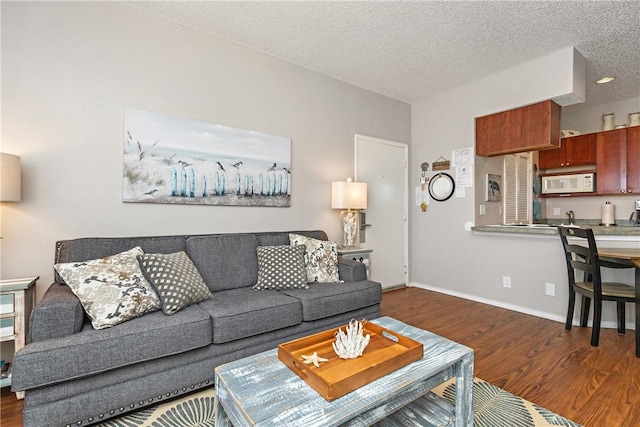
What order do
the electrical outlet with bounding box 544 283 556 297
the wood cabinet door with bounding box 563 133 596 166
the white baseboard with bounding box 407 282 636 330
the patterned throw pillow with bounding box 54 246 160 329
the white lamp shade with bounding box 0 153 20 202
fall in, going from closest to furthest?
the patterned throw pillow with bounding box 54 246 160 329 → the white lamp shade with bounding box 0 153 20 202 → the white baseboard with bounding box 407 282 636 330 → the electrical outlet with bounding box 544 283 556 297 → the wood cabinet door with bounding box 563 133 596 166

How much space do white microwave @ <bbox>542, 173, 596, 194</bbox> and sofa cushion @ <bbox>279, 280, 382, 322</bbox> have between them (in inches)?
164

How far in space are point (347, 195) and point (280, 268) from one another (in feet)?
4.12

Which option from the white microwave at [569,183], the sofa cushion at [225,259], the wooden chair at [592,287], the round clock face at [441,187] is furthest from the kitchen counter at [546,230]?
the sofa cushion at [225,259]

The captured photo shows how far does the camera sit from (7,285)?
5.77 ft

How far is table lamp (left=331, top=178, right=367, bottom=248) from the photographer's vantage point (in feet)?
11.1

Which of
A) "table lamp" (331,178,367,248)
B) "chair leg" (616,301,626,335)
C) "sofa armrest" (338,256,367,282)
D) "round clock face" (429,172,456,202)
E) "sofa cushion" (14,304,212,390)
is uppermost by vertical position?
"round clock face" (429,172,456,202)

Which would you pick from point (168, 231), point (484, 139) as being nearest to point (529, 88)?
point (484, 139)

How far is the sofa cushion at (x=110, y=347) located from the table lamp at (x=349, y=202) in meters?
1.94

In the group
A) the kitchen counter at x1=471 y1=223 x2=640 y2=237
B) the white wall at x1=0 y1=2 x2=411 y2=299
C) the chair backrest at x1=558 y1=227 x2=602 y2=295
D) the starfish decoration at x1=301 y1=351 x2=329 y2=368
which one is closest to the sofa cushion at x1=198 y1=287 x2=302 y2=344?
the starfish decoration at x1=301 y1=351 x2=329 y2=368

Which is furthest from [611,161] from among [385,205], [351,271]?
[351,271]

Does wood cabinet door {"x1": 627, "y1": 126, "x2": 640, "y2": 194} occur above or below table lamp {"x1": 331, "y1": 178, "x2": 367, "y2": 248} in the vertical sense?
above

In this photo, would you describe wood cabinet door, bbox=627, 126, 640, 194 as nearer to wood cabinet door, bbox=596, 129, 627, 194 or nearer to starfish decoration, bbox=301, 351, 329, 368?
wood cabinet door, bbox=596, 129, 627, 194

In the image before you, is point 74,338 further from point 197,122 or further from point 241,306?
A: point 197,122

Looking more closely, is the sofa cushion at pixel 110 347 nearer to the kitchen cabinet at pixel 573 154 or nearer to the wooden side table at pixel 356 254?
the wooden side table at pixel 356 254
